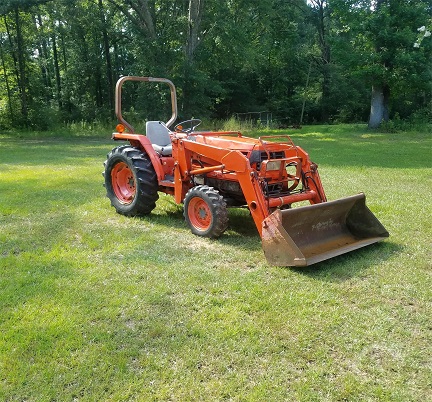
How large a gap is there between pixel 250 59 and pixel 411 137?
8667mm

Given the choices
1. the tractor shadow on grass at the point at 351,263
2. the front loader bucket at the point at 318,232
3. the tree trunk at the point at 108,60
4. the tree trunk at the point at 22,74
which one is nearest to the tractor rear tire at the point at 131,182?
the front loader bucket at the point at 318,232

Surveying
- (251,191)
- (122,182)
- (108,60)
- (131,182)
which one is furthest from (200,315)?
(108,60)

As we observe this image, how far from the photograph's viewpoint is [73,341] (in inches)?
114

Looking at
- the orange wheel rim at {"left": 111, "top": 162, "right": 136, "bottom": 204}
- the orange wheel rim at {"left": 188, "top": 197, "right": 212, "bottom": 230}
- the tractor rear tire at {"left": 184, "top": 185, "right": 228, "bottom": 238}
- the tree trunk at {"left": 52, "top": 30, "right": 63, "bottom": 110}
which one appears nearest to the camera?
the tractor rear tire at {"left": 184, "top": 185, "right": 228, "bottom": 238}

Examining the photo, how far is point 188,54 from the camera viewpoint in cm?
2175

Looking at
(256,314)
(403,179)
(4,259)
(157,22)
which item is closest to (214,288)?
(256,314)

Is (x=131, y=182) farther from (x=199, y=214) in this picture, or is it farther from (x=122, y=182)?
(x=199, y=214)

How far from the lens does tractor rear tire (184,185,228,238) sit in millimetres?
4734

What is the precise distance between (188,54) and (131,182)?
16946mm

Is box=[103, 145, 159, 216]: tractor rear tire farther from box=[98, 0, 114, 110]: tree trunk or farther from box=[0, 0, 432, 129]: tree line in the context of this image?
box=[98, 0, 114, 110]: tree trunk

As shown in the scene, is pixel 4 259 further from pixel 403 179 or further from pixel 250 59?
pixel 250 59

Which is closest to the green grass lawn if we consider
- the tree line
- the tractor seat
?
the tractor seat

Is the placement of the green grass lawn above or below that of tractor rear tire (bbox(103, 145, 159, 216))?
below

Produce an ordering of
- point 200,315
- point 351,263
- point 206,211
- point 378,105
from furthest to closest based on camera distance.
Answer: point 378,105
point 206,211
point 351,263
point 200,315
